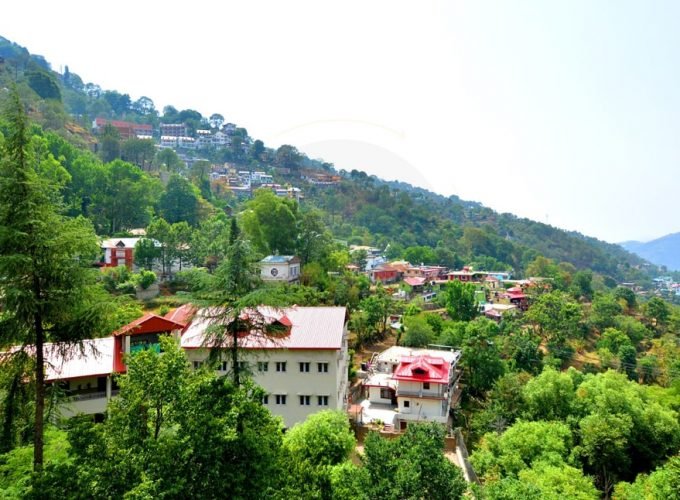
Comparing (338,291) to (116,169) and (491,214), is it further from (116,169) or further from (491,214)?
(491,214)

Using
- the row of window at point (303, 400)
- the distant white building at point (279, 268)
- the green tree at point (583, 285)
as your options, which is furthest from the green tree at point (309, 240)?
the green tree at point (583, 285)

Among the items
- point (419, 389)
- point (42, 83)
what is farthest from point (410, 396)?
point (42, 83)

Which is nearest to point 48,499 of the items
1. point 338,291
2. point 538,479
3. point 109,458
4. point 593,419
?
point 109,458

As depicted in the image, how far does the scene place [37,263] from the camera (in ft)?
29.0

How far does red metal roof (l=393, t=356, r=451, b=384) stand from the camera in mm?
22875

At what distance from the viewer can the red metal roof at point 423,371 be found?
22.9 metres

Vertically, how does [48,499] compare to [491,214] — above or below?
below

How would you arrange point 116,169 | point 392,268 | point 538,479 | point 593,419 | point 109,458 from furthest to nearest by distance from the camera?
1. point 392,268
2. point 116,169
3. point 593,419
4. point 538,479
5. point 109,458

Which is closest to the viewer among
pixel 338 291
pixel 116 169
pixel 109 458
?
pixel 109 458

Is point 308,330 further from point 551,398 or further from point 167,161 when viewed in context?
point 167,161

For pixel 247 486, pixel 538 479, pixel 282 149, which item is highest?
pixel 282 149

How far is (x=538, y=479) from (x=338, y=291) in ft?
64.1

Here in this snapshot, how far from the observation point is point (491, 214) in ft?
486

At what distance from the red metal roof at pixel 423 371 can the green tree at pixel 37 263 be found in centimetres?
1619
